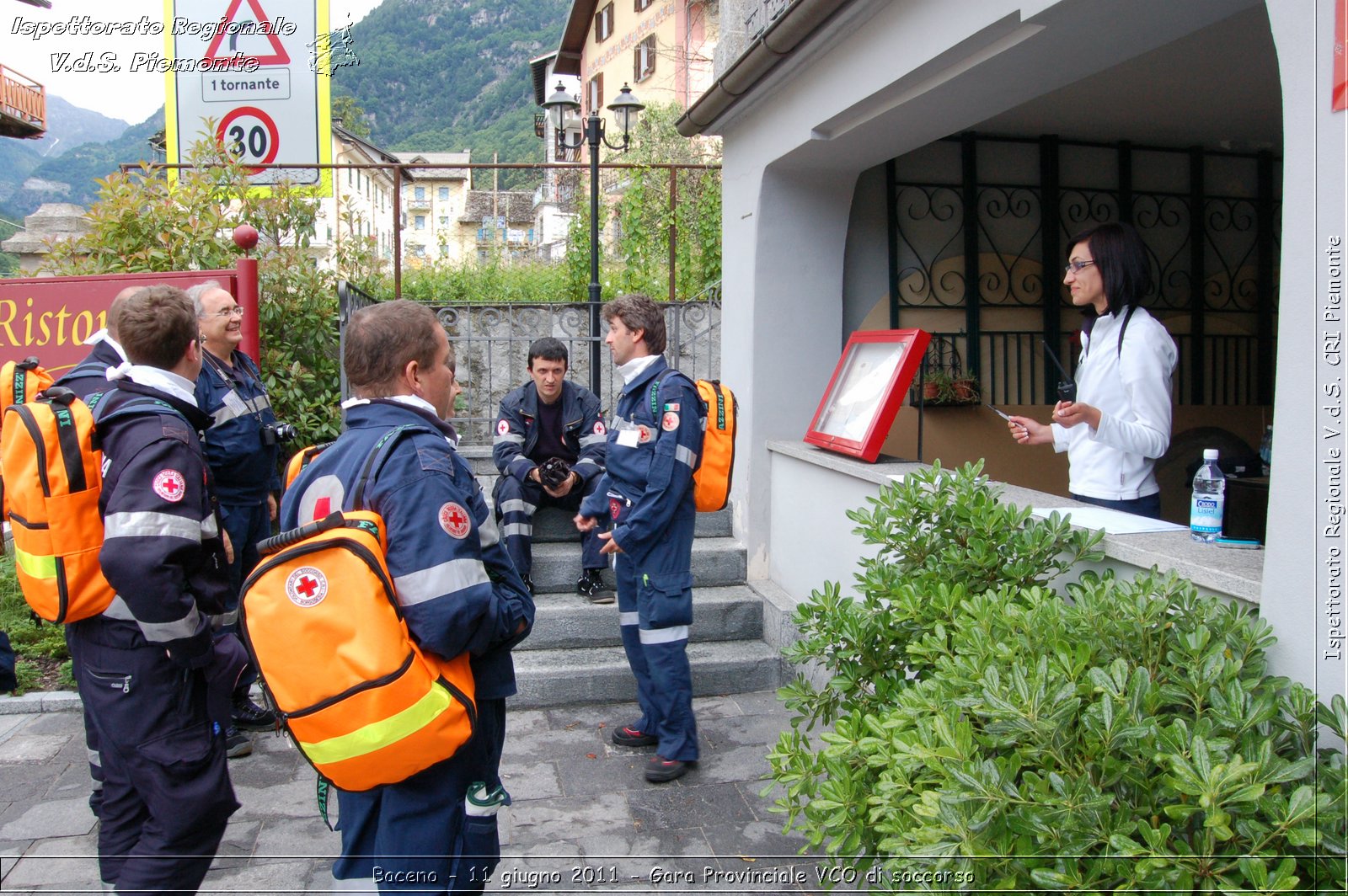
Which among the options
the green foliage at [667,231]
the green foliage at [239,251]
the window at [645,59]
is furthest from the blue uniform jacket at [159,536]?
the window at [645,59]

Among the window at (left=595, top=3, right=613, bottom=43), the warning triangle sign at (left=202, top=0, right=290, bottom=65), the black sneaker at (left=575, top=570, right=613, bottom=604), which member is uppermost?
the window at (left=595, top=3, right=613, bottom=43)

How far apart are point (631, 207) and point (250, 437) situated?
19.9ft

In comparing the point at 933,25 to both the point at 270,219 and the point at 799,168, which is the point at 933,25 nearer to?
the point at 799,168

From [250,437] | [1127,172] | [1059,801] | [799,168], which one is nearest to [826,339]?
[799,168]

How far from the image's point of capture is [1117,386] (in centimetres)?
360

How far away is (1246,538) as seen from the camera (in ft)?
9.00

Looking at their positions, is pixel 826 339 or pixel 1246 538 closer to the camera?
pixel 1246 538

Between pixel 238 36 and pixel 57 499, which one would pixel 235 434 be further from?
pixel 238 36

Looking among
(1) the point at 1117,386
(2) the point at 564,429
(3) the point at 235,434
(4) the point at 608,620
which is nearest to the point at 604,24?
(2) the point at 564,429

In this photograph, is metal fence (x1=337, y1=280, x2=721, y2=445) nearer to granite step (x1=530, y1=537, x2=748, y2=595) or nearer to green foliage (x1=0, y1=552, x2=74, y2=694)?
granite step (x1=530, y1=537, x2=748, y2=595)

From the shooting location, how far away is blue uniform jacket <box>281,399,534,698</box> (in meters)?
2.27

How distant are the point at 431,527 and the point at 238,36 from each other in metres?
6.31

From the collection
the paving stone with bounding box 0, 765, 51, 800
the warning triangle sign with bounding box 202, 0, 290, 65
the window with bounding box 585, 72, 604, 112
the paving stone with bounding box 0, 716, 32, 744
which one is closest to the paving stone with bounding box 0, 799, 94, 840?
the paving stone with bounding box 0, 765, 51, 800

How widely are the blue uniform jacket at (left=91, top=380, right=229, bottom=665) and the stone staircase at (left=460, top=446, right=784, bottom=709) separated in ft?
8.44
